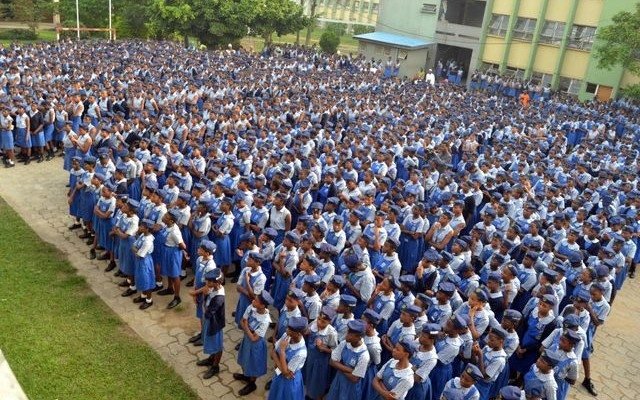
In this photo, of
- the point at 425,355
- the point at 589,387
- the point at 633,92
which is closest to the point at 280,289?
the point at 425,355

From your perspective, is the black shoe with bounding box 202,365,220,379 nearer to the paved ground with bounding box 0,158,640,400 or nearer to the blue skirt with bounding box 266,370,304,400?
the paved ground with bounding box 0,158,640,400

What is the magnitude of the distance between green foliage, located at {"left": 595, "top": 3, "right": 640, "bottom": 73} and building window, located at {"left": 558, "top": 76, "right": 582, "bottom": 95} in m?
4.96

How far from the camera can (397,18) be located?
34.4 meters

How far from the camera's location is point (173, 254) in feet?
25.4

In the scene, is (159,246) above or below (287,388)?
above

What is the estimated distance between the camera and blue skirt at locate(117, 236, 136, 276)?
7926 millimetres

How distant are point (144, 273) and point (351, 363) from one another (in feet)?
11.7

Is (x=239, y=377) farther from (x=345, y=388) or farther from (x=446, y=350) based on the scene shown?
(x=446, y=350)

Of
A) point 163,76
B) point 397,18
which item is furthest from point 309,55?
point 163,76

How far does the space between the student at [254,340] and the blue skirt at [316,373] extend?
505 mm

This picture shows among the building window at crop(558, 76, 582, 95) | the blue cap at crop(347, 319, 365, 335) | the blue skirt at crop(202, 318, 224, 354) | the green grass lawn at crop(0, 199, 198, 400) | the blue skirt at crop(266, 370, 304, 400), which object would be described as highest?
the building window at crop(558, 76, 582, 95)

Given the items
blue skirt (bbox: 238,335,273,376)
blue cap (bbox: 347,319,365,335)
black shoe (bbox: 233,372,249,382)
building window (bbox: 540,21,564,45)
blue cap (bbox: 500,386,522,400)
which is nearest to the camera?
blue cap (bbox: 500,386,522,400)

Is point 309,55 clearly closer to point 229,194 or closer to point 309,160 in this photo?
point 309,160

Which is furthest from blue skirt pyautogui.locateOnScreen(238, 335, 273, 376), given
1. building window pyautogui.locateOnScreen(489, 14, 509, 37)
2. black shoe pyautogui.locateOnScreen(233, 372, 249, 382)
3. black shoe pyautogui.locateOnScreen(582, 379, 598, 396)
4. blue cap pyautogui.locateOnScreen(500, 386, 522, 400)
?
building window pyautogui.locateOnScreen(489, 14, 509, 37)
